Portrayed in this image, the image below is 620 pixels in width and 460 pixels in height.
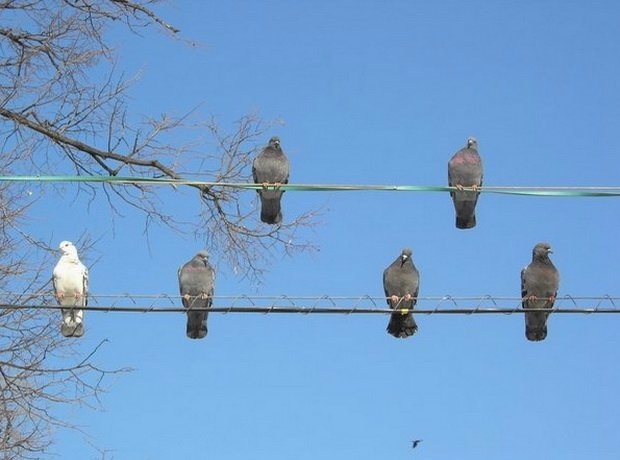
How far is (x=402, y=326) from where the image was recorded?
9117 mm

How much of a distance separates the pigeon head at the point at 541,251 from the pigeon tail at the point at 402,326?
130cm

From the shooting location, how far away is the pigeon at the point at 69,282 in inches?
364

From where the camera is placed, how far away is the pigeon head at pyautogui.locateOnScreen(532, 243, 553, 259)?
9.81m

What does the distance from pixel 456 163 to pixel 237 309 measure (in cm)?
400

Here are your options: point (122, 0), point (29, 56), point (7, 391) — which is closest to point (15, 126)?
point (29, 56)

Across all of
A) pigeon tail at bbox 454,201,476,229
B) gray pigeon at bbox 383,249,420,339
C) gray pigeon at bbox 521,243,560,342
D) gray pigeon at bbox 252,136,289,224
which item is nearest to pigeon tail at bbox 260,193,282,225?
gray pigeon at bbox 252,136,289,224

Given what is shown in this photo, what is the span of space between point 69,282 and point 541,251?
357 cm

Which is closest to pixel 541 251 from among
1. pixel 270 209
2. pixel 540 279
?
pixel 540 279

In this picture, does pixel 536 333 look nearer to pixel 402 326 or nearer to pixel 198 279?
pixel 402 326

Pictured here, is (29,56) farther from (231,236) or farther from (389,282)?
(389,282)

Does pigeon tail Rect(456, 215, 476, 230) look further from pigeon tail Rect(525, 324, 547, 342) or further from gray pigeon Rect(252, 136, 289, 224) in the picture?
gray pigeon Rect(252, 136, 289, 224)

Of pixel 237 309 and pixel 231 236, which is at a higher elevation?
pixel 231 236

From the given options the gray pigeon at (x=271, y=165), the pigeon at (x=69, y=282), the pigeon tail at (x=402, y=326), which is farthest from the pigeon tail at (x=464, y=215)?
the pigeon at (x=69, y=282)

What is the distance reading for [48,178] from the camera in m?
7.32
